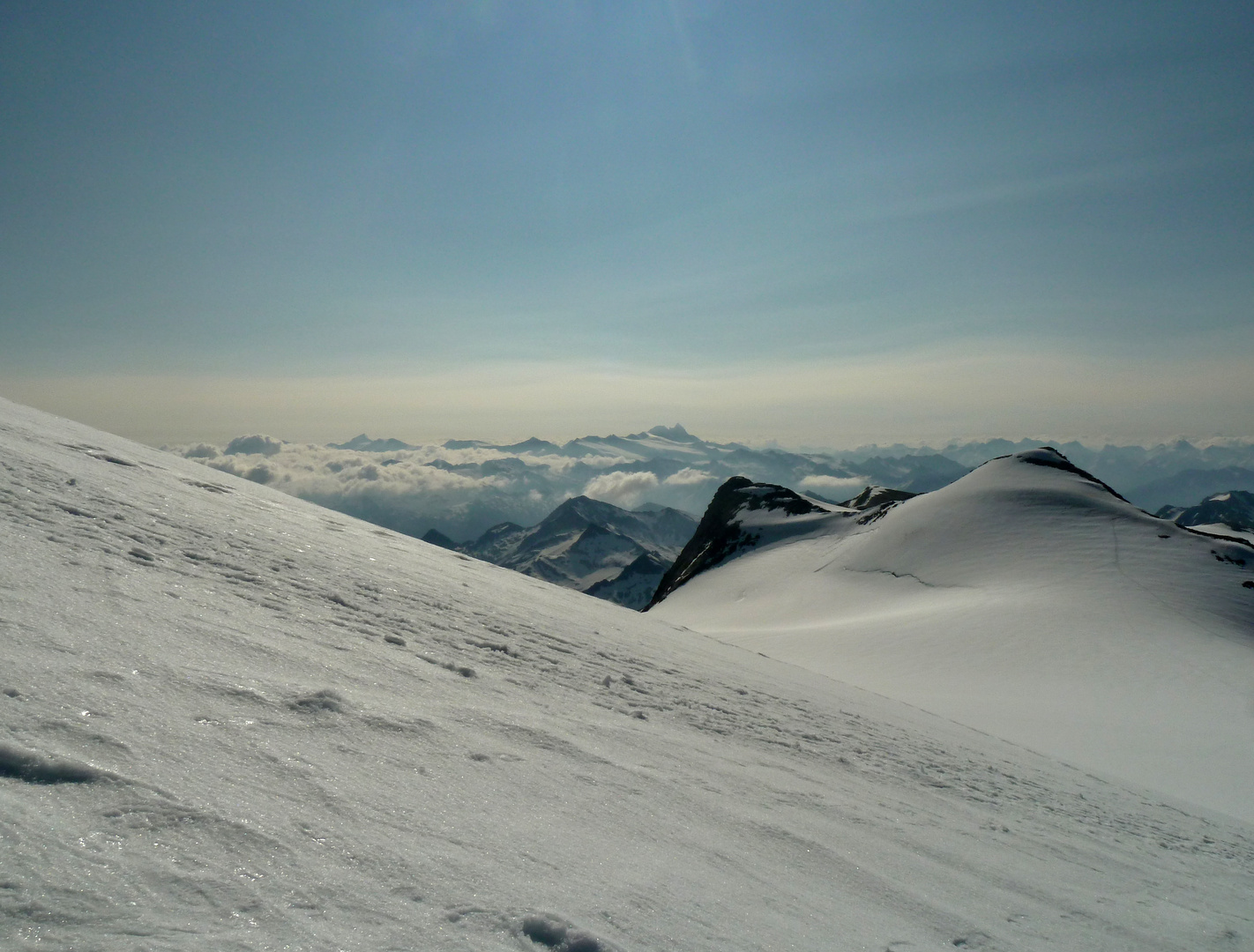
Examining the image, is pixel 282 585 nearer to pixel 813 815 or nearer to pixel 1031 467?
pixel 813 815

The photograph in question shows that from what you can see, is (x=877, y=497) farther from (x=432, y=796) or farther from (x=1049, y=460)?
(x=432, y=796)

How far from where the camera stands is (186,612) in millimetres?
6504

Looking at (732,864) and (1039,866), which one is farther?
(1039,866)

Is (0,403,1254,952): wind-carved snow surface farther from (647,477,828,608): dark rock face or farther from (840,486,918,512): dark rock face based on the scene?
(840,486,918,512): dark rock face

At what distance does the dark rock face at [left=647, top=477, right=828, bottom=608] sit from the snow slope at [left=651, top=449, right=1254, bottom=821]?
1026 cm

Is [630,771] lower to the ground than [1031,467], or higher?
lower

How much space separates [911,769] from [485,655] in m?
6.42

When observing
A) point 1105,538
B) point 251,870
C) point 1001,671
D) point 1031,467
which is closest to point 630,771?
point 251,870

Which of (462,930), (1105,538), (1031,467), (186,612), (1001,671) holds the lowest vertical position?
(1001,671)

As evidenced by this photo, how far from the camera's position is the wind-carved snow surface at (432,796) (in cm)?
326

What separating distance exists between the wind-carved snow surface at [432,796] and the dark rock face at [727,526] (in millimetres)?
54847

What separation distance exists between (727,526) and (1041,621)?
43.4 metres

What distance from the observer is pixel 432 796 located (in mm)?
4562

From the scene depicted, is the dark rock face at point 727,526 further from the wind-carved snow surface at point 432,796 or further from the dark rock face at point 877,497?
the wind-carved snow surface at point 432,796
